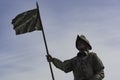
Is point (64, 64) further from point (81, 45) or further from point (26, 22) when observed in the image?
point (26, 22)

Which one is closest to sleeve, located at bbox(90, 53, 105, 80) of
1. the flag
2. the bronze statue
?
the bronze statue

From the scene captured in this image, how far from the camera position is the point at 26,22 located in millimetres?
13461

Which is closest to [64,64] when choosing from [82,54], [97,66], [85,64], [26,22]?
[82,54]

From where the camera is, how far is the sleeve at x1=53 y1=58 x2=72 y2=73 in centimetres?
1203

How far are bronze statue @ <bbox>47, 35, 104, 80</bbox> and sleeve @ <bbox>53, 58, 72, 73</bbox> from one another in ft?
0.55

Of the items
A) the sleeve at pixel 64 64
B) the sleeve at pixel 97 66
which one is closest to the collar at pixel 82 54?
the sleeve at pixel 97 66

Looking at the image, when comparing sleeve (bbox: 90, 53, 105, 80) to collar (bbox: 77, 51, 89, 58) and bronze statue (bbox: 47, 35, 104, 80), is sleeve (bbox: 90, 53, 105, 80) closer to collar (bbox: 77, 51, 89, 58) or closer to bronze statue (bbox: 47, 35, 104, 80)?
bronze statue (bbox: 47, 35, 104, 80)

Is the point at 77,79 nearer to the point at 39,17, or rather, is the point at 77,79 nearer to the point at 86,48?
the point at 86,48

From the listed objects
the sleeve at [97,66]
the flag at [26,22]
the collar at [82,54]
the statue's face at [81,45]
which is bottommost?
the sleeve at [97,66]

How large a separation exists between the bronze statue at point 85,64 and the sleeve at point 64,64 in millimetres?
167

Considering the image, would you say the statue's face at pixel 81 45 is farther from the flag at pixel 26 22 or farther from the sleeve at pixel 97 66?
the flag at pixel 26 22

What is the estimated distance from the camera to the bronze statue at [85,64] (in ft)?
37.5

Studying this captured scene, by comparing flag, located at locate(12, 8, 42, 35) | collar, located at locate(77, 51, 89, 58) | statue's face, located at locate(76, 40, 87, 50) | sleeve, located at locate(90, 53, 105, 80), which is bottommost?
sleeve, located at locate(90, 53, 105, 80)

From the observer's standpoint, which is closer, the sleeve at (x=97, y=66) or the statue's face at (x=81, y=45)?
the sleeve at (x=97, y=66)
